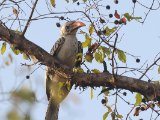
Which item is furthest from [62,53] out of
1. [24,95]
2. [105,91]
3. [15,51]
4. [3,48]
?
[24,95]

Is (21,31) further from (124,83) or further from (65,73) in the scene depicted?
(124,83)

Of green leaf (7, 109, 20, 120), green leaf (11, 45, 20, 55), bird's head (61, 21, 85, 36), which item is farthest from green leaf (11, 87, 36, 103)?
bird's head (61, 21, 85, 36)

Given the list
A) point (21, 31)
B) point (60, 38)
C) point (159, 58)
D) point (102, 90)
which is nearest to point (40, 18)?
point (21, 31)

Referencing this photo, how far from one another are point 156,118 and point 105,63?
2.56 ft

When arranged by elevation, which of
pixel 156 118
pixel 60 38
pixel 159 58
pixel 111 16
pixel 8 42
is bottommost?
pixel 156 118

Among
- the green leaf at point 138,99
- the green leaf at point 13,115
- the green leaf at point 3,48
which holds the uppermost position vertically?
the green leaf at point 3,48

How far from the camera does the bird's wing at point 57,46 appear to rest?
6672 mm

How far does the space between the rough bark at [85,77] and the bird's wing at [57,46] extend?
174 centimetres

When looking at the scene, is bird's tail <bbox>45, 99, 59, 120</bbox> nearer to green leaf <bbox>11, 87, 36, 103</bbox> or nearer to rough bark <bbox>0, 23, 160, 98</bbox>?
rough bark <bbox>0, 23, 160, 98</bbox>

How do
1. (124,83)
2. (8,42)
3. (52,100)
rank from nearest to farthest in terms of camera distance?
(124,83)
(8,42)
(52,100)

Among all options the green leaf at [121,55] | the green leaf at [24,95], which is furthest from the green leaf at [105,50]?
the green leaf at [24,95]

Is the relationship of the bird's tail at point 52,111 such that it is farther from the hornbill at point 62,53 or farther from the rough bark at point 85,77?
the rough bark at point 85,77

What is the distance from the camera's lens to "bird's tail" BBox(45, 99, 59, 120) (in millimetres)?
6655

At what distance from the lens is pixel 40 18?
15.3 feet
